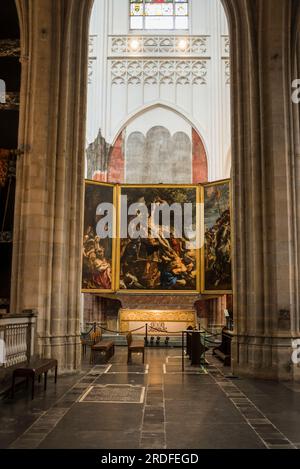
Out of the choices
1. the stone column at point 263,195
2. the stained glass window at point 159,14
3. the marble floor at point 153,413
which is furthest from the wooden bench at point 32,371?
the stained glass window at point 159,14

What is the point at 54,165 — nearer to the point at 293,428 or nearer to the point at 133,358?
the point at 133,358

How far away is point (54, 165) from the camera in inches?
505

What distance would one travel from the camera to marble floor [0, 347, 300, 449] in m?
5.92

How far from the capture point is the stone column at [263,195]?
39.4 feet

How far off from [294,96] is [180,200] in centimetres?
938

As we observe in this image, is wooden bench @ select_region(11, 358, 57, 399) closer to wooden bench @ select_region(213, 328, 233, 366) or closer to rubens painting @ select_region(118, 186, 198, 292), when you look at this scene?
wooden bench @ select_region(213, 328, 233, 366)

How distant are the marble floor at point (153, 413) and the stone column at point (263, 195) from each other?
1.24m

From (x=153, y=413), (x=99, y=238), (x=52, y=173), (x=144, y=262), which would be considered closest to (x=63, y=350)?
(x=52, y=173)

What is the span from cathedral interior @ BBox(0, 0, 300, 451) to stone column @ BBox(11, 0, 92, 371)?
36 mm

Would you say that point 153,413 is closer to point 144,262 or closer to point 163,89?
point 144,262

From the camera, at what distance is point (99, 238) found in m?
21.1

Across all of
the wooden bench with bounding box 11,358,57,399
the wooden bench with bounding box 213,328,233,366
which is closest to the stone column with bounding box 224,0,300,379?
the wooden bench with bounding box 213,328,233,366

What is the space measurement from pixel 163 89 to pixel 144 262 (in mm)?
10908

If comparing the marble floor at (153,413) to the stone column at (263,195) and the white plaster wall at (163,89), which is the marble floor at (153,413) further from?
the white plaster wall at (163,89)
